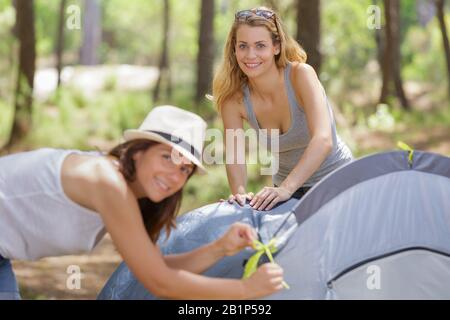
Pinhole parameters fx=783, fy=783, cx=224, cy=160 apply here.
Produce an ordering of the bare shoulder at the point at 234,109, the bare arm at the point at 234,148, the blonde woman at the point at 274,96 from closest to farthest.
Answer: the blonde woman at the point at 274,96 < the bare arm at the point at 234,148 < the bare shoulder at the point at 234,109

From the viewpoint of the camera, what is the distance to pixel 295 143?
3.88 metres

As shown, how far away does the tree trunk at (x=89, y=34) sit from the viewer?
3822 centimetres

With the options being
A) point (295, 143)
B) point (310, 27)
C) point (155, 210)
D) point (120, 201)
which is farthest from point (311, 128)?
point (310, 27)

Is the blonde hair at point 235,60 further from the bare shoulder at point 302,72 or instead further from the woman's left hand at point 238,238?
the woman's left hand at point 238,238

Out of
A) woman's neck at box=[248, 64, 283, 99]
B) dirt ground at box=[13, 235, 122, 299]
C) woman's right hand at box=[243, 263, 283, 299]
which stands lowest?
dirt ground at box=[13, 235, 122, 299]

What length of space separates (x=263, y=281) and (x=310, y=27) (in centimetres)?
662

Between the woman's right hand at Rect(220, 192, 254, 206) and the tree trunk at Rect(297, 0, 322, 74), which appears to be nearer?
the woman's right hand at Rect(220, 192, 254, 206)

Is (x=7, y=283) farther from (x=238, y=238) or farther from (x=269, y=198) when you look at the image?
(x=269, y=198)

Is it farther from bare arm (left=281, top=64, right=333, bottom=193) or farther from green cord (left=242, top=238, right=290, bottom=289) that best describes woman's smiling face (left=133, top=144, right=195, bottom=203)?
bare arm (left=281, top=64, right=333, bottom=193)

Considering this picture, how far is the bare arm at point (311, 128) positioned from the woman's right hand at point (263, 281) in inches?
30.2

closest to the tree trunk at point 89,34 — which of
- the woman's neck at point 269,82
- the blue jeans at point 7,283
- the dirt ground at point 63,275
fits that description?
the dirt ground at point 63,275

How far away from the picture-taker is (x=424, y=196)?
334cm

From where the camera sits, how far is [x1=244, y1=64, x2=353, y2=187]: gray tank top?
12.5 ft

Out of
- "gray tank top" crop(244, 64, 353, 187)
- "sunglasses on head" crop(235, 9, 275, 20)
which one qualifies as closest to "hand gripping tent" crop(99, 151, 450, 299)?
"gray tank top" crop(244, 64, 353, 187)
